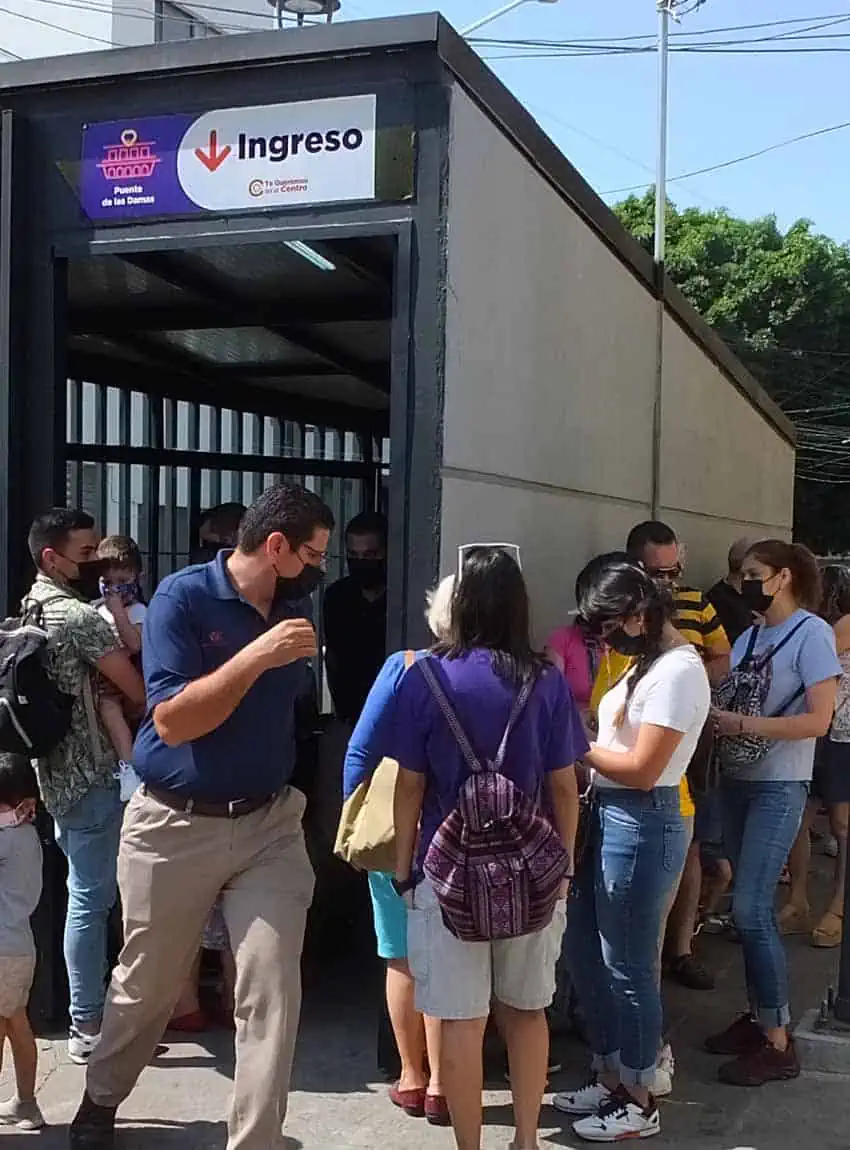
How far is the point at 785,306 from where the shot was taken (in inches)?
1055

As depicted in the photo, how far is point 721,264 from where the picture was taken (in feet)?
90.1

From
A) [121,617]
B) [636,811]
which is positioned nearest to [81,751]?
[121,617]

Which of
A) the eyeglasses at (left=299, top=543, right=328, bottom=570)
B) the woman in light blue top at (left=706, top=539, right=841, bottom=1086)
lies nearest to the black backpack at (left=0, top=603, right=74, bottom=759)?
the eyeglasses at (left=299, top=543, right=328, bottom=570)

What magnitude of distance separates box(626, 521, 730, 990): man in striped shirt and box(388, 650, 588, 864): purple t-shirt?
5.51ft

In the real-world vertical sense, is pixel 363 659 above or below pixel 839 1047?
above

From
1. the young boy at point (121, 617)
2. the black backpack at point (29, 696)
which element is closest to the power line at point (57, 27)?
the young boy at point (121, 617)

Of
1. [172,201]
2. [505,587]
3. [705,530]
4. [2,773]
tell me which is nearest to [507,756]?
[505,587]

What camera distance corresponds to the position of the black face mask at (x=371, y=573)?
206 inches

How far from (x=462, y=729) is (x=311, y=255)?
2523mm

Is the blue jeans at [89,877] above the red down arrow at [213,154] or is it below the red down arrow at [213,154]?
below

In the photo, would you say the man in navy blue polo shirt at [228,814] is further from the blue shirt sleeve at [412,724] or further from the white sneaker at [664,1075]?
the white sneaker at [664,1075]

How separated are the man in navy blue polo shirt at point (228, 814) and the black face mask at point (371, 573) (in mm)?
1668

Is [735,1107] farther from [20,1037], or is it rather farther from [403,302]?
[403,302]

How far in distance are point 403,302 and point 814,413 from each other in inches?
1032
